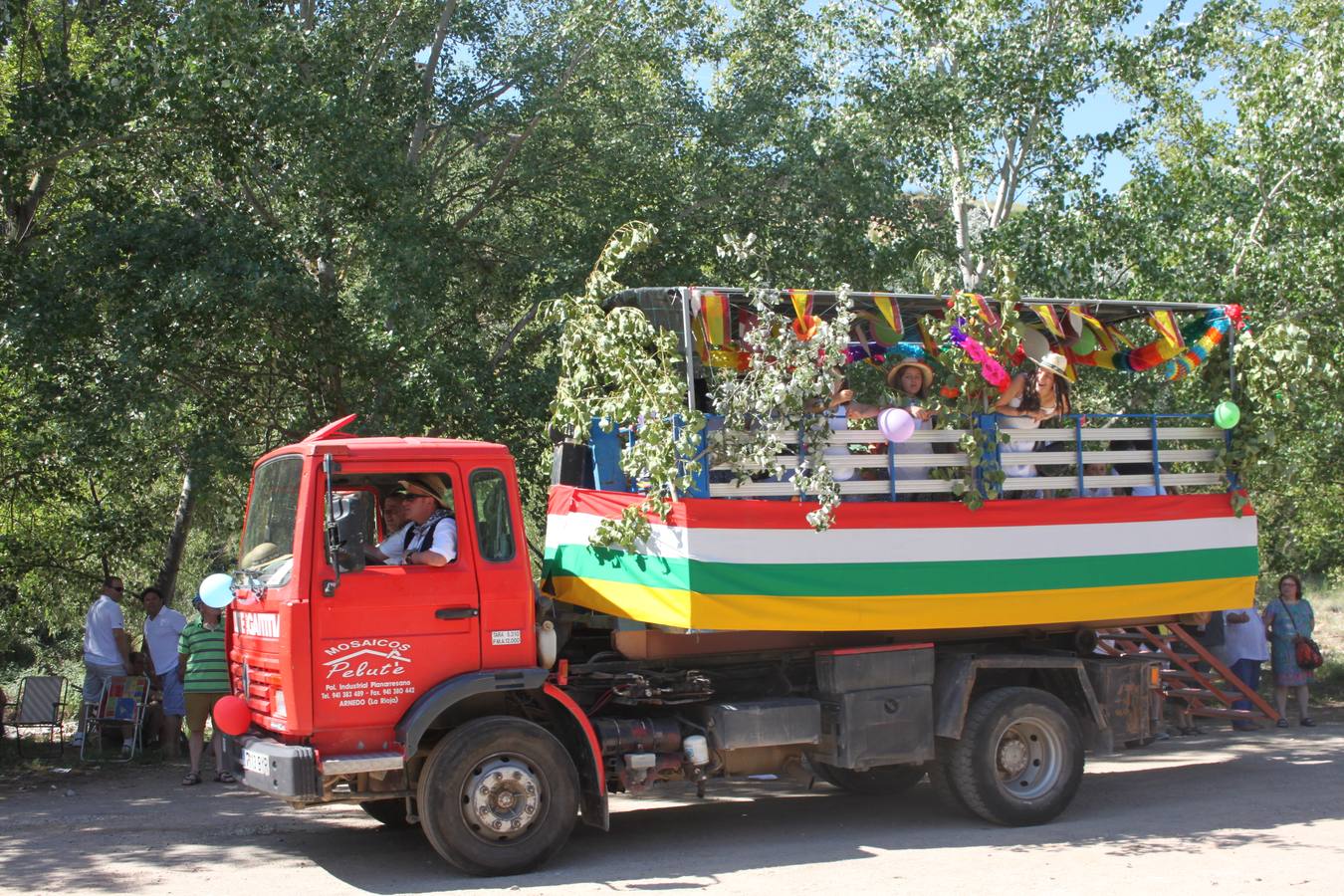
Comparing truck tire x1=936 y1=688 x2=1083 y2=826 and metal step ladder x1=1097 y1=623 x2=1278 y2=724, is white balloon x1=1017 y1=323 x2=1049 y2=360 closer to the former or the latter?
truck tire x1=936 y1=688 x2=1083 y2=826

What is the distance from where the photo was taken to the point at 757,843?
8.14 meters

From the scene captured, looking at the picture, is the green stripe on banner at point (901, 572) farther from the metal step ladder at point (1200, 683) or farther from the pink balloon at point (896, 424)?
the metal step ladder at point (1200, 683)

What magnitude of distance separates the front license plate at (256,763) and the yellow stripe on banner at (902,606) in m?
2.11

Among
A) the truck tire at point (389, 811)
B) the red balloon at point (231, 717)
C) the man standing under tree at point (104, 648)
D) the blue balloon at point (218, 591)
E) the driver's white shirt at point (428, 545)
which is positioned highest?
the driver's white shirt at point (428, 545)

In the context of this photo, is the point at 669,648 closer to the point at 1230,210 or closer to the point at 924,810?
the point at 924,810

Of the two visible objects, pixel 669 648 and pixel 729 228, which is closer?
pixel 669 648

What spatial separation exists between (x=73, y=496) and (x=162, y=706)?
130 inches

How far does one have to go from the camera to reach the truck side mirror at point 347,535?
271 inches

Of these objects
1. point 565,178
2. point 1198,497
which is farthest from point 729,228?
point 1198,497

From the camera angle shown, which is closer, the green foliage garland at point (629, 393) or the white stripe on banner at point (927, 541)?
the green foliage garland at point (629, 393)

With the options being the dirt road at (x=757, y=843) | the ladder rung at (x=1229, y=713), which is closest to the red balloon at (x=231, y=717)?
the dirt road at (x=757, y=843)

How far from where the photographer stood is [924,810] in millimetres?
9281

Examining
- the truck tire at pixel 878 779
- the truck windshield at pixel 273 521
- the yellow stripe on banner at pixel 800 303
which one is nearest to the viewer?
the truck windshield at pixel 273 521

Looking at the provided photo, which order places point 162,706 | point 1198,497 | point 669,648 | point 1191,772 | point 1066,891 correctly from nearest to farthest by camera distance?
point 1066,891, point 669,648, point 1198,497, point 1191,772, point 162,706
